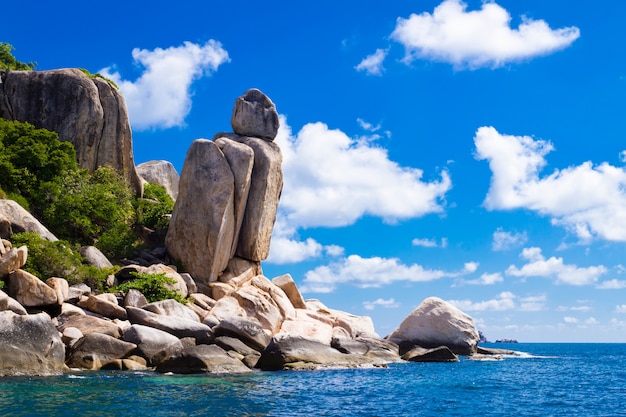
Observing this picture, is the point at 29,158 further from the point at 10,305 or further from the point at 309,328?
the point at 309,328

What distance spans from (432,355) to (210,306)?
14.5 m

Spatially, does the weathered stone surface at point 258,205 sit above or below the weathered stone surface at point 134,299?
above

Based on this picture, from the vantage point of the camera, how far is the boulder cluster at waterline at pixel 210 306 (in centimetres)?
2875

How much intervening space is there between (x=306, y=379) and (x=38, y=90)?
116ft

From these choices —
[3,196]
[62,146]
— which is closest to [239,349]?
[3,196]

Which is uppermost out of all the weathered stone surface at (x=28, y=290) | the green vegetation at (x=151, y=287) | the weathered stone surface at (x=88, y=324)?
the green vegetation at (x=151, y=287)

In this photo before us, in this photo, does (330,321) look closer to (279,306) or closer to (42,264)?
(279,306)

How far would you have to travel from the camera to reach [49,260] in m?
34.4

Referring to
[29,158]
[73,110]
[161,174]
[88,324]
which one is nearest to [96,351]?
[88,324]

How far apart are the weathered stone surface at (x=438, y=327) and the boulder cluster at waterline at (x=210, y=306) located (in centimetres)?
8

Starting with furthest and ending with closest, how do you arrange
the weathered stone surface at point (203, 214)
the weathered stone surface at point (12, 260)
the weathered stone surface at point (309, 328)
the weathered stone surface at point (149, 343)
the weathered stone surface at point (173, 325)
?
the weathered stone surface at point (203, 214) < the weathered stone surface at point (309, 328) < the weathered stone surface at point (173, 325) < the weathered stone surface at point (12, 260) < the weathered stone surface at point (149, 343)

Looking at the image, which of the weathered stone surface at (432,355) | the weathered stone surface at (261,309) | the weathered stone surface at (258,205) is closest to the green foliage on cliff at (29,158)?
the weathered stone surface at (258,205)

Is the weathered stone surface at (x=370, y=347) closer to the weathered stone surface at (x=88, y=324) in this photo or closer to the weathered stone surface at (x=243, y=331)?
the weathered stone surface at (x=243, y=331)

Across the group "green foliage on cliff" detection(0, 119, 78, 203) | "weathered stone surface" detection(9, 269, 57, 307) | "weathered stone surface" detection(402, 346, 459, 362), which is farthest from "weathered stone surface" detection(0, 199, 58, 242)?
"weathered stone surface" detection(402, 346, 459, 362)
